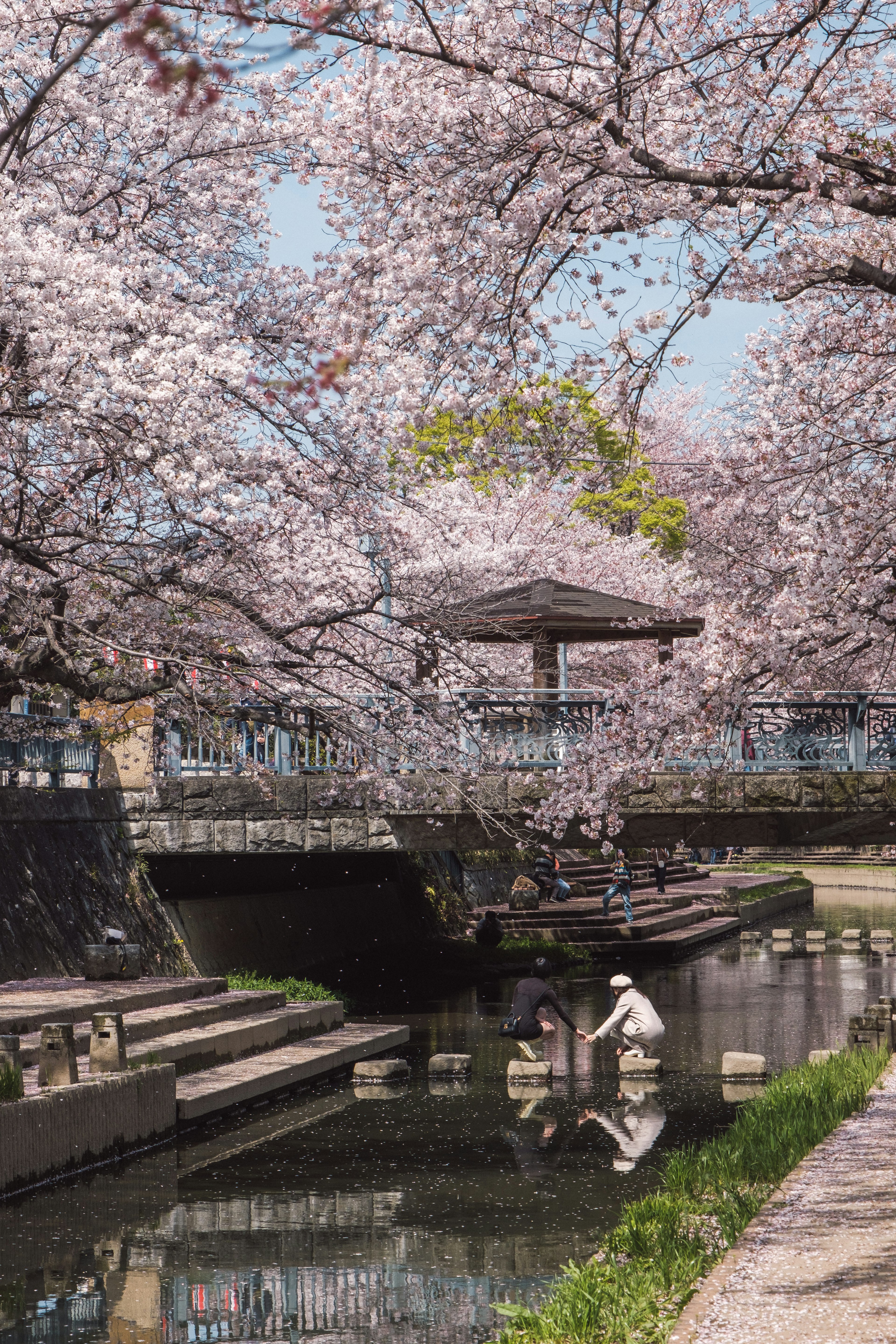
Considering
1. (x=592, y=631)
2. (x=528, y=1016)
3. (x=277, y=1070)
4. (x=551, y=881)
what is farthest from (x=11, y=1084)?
(x=551, y=881)

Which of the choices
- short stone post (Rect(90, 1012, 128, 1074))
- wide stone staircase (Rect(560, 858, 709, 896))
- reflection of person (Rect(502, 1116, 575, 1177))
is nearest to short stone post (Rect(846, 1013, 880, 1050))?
reflection of person (Rect(502, 1116, 575, 1177))

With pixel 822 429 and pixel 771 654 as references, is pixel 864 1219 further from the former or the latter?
pixel 771 654

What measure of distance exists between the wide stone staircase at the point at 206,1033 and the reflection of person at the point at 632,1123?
11.3ft

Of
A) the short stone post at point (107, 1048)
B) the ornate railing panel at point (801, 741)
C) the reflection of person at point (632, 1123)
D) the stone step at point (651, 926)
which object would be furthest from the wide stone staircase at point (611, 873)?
the short stone post at point (107, 1048)

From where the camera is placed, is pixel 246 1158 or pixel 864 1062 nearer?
pixel 246 1158

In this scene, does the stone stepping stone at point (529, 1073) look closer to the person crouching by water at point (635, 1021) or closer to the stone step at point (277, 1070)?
the person crouching by water at point (635, 1021)

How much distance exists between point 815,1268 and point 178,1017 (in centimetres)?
957

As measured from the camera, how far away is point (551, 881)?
31.7m

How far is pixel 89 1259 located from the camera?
866 centimetres

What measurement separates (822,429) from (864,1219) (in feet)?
19.2

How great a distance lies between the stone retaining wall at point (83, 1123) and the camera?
9.80 metres

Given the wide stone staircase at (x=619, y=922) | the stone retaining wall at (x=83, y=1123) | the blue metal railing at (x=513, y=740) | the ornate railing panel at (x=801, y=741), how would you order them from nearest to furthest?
the stone retaining wall at (x=83, y=1123), the blue metal railing at (x=513, y=740), the ornate railing panel at (x=801, y=741), the wide stone staircase at (x=619, y=922)

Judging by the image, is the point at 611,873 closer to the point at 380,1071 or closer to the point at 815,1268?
the point at 380,1071

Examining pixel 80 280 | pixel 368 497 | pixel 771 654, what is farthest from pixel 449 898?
pixel 80 280
